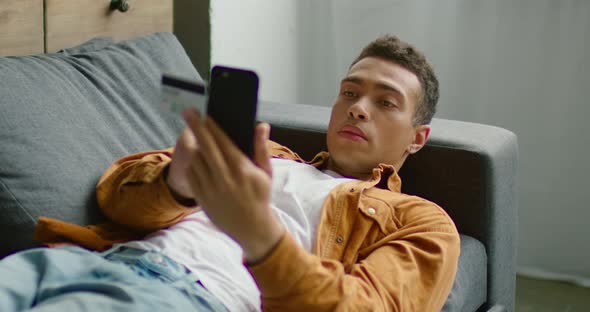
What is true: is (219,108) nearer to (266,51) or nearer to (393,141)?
(393,141)

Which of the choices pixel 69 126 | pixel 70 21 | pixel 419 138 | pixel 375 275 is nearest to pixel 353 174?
pixel 419 138

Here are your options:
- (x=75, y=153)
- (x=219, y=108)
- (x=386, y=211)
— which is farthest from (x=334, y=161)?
(x=219, y=108)

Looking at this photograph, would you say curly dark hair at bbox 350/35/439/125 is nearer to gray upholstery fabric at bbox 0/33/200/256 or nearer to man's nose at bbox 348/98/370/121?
man's nose at bbox 348/98/370/121

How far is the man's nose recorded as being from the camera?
58.7 inches

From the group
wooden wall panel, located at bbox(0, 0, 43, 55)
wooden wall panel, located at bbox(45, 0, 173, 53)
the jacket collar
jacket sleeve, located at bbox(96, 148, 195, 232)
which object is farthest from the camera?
wooden wall panel, located at bbox(45, 0, 173, 53)

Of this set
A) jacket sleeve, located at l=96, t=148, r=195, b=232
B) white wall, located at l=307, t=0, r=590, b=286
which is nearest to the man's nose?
jacket sleeve, located at l=96, t=148, r=195, b=232

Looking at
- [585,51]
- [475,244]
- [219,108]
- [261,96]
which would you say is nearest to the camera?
[219,108]

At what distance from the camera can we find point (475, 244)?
166cm

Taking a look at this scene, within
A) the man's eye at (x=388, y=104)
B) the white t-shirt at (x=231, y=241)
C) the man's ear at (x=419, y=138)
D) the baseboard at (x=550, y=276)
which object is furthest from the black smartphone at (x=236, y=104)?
the baseboard at (x=550, y=276)

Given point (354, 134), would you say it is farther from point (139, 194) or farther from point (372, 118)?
point (139, 194)

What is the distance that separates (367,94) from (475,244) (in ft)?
1.37

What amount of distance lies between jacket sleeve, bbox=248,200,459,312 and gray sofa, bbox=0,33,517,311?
27cm

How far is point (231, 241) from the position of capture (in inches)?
50.3

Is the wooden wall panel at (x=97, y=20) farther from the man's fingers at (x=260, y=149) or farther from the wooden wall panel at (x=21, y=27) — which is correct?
the man's fingers at (x=260, y=149)
